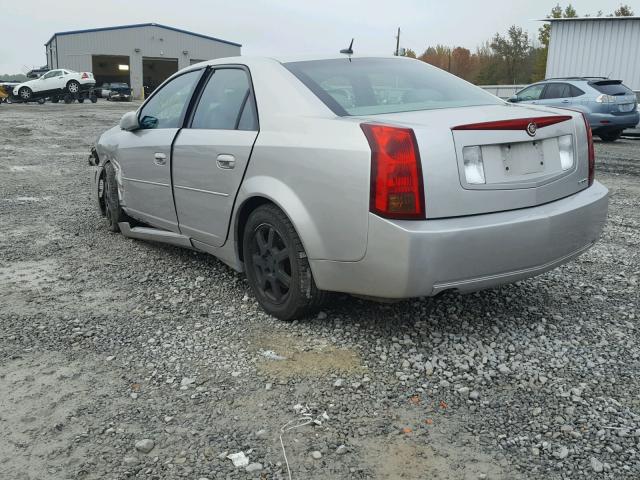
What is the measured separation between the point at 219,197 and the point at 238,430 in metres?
1.67

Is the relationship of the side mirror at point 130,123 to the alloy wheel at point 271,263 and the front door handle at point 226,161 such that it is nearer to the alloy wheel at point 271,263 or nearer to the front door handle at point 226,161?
the front door handle at point 226,161

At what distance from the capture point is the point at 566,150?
334 centimetres

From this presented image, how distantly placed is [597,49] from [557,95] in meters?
12.0

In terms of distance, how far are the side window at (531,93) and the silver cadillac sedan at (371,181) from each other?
12.2m

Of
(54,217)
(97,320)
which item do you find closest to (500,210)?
(97,320)

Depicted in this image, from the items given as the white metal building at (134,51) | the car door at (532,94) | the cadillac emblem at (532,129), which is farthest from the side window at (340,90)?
the white metal building at (134,51)

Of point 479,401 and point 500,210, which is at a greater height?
point 500,210

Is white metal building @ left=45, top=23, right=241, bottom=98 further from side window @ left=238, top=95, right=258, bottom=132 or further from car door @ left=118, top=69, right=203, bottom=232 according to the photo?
side window @ left=238, top=95, right=258, bottom=132

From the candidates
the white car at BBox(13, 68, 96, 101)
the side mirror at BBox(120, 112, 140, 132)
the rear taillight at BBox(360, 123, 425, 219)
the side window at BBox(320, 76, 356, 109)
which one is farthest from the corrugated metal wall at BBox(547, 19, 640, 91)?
the white car at BBox(13, 68, 96, 101)

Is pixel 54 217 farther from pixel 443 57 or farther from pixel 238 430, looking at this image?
pixel 443 57

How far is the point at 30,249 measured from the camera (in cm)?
521

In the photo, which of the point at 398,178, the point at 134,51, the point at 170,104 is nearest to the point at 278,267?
the point at 398,178

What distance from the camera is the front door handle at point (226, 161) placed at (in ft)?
12.1

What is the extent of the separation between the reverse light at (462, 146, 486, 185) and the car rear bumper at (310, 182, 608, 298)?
0.17 meters
